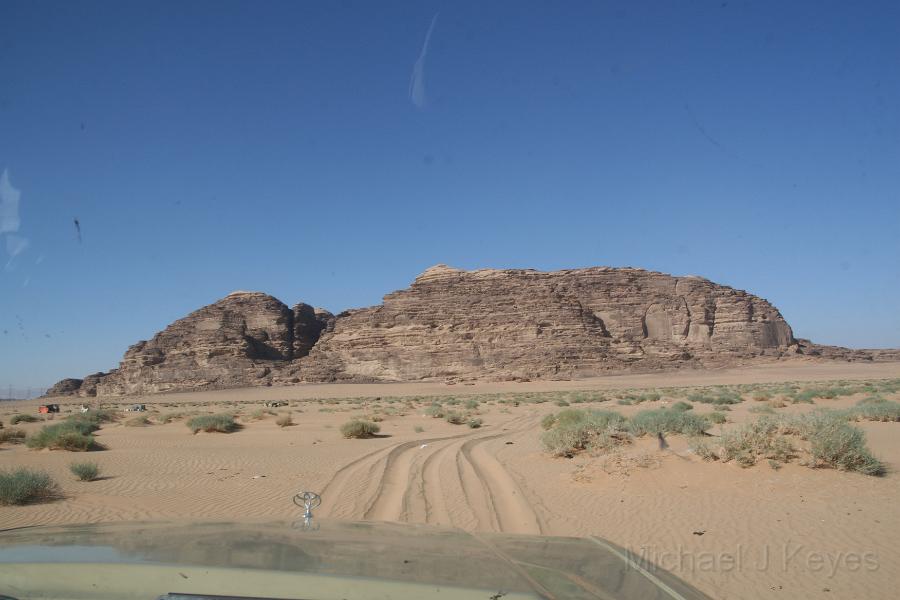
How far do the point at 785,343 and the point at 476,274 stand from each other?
178ft

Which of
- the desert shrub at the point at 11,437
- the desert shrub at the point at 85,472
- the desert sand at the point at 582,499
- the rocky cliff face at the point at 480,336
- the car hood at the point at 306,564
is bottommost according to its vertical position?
the desert sand at the point at 582,499

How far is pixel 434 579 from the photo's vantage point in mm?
2053

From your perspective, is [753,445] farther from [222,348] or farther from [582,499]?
[222,348]

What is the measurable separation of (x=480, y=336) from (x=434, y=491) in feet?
286

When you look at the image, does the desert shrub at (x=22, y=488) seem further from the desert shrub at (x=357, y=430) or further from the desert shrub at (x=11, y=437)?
the desert shrub at (x=11, y=437)

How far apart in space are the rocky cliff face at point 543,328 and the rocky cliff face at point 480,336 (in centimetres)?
21

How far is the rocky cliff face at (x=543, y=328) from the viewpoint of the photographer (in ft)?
290

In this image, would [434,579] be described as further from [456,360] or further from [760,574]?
[456,360]

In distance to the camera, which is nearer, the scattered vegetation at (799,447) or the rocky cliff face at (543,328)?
the scattered vegetation at (799,447)

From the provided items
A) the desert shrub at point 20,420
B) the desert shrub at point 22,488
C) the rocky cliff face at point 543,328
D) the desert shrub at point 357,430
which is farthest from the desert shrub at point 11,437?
the rocky cliff face at point 543,328

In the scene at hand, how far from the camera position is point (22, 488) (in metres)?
8.33

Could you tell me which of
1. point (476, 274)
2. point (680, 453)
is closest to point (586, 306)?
point (476, 274)

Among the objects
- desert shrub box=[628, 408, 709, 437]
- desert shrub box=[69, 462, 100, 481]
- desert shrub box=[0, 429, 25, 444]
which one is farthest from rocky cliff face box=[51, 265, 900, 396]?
desert shrub box=[69, 462, 100, 481]

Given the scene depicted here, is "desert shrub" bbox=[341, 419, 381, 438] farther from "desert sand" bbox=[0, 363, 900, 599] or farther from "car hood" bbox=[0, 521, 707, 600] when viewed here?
"car hood" bbox=[0, 521, 707, 600]
